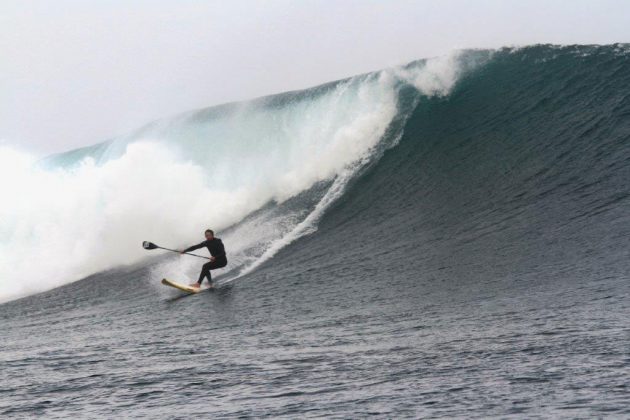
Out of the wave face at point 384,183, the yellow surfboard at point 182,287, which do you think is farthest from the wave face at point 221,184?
the yellow surfboard at point 182,287

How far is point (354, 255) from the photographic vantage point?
1605 centimetres

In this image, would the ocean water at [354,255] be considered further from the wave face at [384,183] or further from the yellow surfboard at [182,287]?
the yellow surfboard at [182,287]

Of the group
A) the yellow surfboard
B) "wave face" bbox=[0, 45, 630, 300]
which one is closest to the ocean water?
"wave face" bbox=[0, 45, 630, 300]

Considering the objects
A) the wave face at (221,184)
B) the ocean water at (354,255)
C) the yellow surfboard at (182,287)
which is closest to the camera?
the ocean water at (354,255)

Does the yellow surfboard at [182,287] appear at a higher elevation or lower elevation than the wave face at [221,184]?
lower

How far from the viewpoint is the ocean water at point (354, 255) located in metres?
7.77

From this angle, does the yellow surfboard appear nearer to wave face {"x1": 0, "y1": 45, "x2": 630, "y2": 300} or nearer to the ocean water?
the ocean water

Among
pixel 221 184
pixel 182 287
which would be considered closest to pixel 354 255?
pixel 182 287

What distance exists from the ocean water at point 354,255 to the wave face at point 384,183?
0.24ft

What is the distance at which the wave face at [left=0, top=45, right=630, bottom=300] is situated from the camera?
1508cm

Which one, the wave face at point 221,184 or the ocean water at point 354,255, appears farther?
the wave face at point 221,184

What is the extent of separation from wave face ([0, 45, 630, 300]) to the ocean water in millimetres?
72

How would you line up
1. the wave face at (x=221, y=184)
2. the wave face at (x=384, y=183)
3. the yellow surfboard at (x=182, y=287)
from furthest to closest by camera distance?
the wave face at (x=221, y=184) → the yellow surfboard at (x=182, y=287) → the wave face at (x=384, y=183)

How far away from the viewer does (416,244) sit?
15.8m
